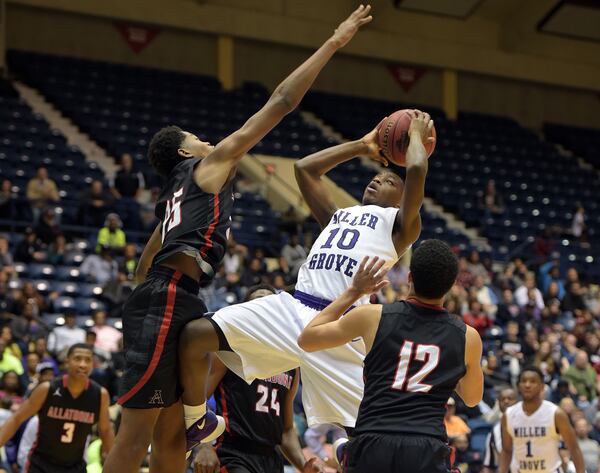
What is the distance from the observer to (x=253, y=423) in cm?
667

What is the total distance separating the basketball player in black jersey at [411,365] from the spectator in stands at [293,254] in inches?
458

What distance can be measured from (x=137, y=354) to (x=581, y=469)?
3.87 metres

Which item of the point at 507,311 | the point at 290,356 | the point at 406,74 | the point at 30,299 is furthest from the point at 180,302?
the point at 406,74

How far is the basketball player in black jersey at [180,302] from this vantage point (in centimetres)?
548

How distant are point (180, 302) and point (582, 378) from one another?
1104 cm

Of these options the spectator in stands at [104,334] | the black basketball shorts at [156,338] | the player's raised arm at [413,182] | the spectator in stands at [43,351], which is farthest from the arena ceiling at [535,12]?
the black basketball shorts at [156,338]

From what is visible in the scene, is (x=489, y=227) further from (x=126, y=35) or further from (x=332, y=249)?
(x=332, y=249)

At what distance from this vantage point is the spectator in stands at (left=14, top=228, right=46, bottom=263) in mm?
15080

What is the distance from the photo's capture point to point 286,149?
22.4 meters

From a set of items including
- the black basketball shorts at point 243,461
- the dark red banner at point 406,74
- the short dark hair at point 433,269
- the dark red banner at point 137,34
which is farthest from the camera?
the dark red banner at point 406,74

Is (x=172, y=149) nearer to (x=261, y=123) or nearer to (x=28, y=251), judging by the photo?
(x=261, y=123)

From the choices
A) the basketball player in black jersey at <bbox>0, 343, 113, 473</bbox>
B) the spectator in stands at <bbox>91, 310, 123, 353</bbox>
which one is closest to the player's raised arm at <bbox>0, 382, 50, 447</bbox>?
the basketball player in black jersey at <bbox>0, 343, 113, 473</bbox>

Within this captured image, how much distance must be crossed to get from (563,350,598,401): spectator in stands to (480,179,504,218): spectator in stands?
744 centimetres

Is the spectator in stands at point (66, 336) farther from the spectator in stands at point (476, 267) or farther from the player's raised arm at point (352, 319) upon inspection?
the player's raised arm at point (352, 319)
